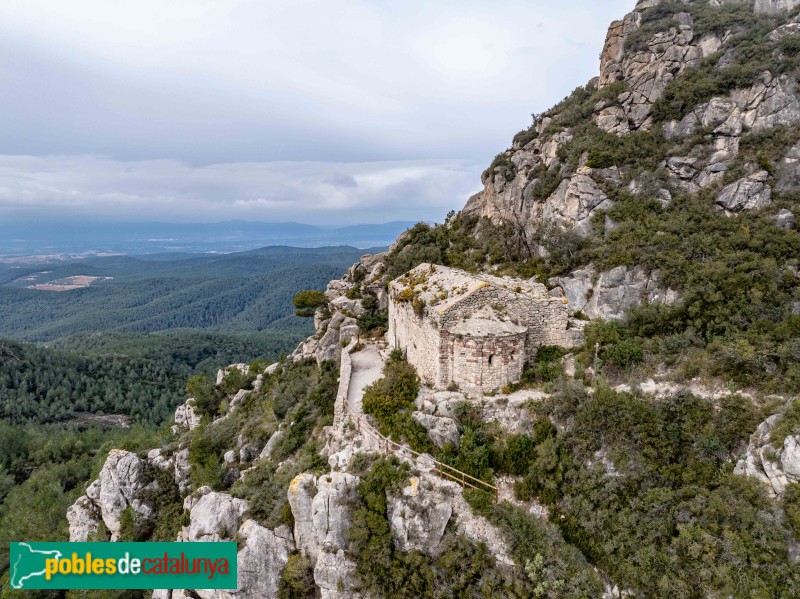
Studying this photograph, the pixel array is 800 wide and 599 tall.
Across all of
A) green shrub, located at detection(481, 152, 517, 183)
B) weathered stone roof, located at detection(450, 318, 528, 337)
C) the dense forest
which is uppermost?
green shrub, located at detection(481, 152, 517, 183)

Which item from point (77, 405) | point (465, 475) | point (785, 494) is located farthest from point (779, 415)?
point (77, 405)

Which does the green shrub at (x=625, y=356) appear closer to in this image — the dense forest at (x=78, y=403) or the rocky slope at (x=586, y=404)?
the rocky slope at (x=586, y=404)

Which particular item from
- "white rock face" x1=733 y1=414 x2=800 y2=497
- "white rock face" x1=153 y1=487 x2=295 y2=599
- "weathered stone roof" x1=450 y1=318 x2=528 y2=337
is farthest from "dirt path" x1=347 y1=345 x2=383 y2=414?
"white rock face" x1=733 y1=414 x2=800 y2=497

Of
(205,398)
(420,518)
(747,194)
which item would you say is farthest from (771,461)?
(205,398)

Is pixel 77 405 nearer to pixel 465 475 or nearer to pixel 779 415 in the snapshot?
pixel 465 475

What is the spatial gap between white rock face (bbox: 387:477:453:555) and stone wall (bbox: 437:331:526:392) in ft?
15.5

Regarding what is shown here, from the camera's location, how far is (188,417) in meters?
41.2

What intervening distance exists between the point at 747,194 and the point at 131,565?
34.5 meters

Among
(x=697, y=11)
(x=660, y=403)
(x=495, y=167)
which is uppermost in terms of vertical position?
(x=697, y=11)

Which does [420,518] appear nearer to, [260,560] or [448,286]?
[260,560]

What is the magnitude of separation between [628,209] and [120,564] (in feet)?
102

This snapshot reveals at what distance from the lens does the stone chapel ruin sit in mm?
16156

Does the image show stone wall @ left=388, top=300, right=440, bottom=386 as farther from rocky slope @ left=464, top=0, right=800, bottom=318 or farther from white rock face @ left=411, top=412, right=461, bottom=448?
rocky slope @ left=464, top=0, right=800, bottom=318

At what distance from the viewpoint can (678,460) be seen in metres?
12.7
